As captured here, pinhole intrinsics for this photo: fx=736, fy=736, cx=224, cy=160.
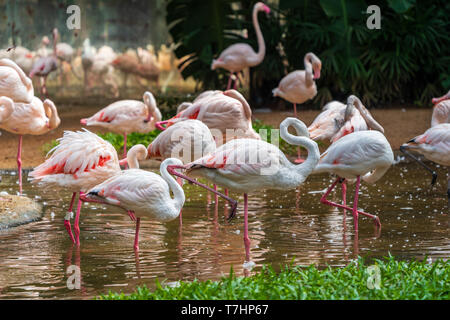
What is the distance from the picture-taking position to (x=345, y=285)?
4.02 meters

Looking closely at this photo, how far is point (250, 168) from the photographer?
521 cm

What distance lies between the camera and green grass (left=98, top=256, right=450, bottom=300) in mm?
3875

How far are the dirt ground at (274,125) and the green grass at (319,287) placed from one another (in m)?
6.09

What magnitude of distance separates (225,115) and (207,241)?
1915mm

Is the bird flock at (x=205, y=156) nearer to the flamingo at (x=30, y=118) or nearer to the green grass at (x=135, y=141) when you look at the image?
the flamingo at (x=30, y=118)

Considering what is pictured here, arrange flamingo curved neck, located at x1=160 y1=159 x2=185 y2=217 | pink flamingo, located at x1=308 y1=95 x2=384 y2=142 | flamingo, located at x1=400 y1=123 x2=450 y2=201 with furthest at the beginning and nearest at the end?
pink flamingo, located at x1=308 y1=95 x2=384 y2=142, flamingo, located at x1=400 y1=123 x2=450 y2=201, flamingo curved neck, located at x1=160 y1=159 x2=185 y2=217

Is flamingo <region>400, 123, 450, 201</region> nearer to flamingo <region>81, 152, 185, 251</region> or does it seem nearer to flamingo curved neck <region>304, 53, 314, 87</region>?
flamingo <region>81, 152, 185, 251</region>

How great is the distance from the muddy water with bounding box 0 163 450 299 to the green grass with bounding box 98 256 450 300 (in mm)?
468

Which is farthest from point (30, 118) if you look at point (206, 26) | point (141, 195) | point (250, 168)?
point (206, 26)

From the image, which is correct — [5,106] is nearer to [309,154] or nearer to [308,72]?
[309,154]

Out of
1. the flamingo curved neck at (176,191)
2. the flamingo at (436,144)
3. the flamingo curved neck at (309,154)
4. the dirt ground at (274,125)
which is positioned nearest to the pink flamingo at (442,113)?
the flamingo at (436,144)

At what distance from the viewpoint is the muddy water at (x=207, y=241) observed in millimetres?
4734

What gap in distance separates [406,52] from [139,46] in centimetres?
597

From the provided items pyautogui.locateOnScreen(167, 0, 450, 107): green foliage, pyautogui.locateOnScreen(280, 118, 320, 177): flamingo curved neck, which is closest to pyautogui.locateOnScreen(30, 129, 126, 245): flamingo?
pyautogui.locateOnScreen(280, 118, 320, 177): flamingo curved neck
